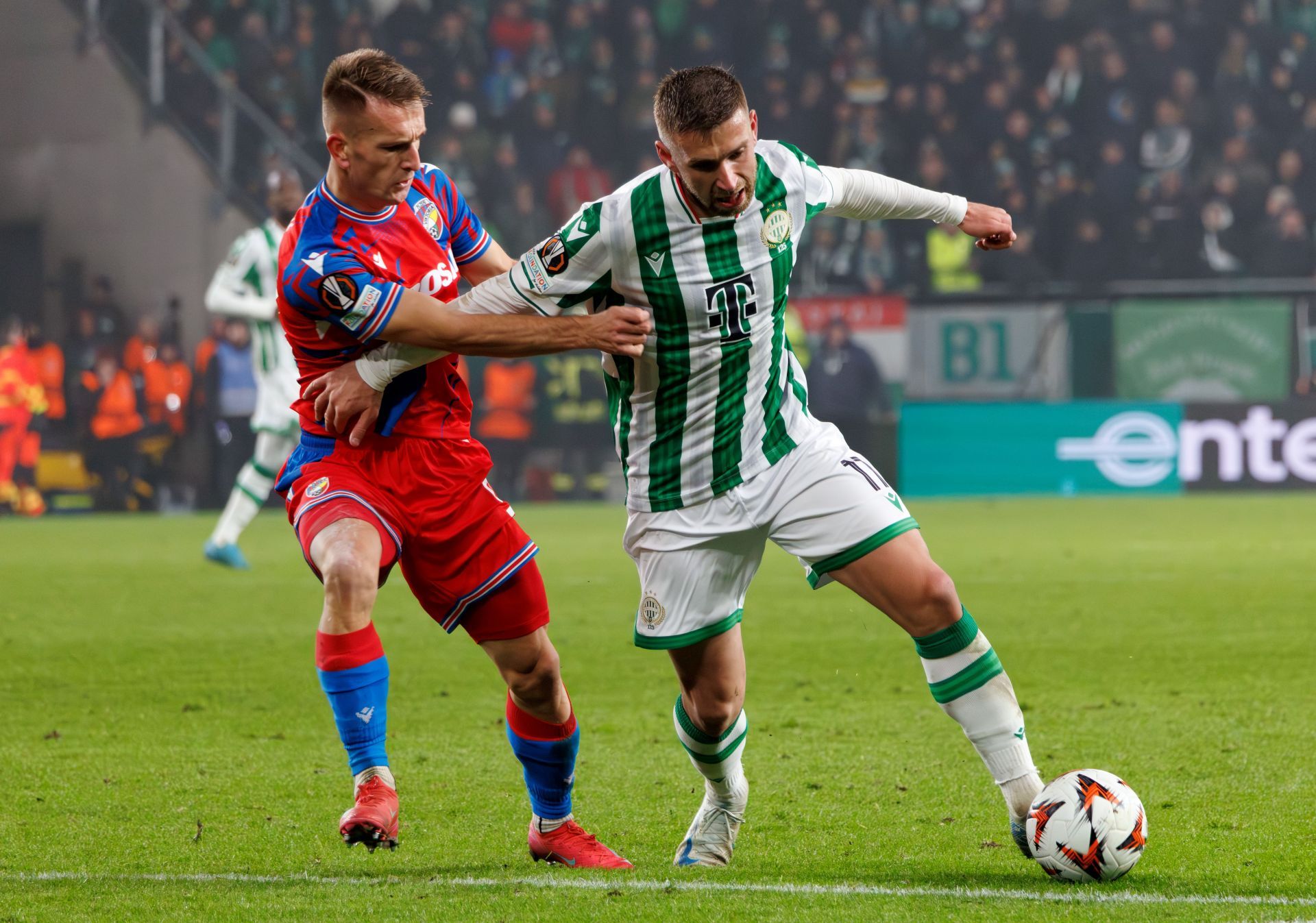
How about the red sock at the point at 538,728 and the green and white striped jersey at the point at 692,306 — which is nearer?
the green and white striped jersey at the point at 692,306

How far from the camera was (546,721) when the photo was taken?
4066mm

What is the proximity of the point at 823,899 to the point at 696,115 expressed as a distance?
65.6 inches

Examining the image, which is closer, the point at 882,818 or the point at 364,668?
the point at 364,668

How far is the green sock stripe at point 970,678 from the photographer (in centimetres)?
369

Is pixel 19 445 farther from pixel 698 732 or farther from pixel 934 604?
pixel 934 604

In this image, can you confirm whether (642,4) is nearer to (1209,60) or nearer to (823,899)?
(1209,60)

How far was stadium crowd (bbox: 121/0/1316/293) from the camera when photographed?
19000mm

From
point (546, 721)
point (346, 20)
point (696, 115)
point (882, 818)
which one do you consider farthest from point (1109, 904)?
point (346, 20)

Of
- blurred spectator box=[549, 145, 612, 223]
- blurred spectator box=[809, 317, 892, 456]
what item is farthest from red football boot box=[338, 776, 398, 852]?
blurred spectator box=[549, 145, 612, 223]

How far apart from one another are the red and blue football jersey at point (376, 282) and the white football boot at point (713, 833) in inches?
43.6

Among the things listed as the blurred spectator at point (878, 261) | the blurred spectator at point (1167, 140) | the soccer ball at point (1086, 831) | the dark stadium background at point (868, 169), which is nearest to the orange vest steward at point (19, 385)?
the dark stadium background at point (868, 169)

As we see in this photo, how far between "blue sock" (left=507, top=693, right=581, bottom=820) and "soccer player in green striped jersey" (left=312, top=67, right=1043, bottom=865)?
11.2 inches

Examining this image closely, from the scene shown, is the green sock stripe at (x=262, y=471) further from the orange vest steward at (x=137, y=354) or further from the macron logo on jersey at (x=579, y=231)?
the macron logo on jersey at (x=579, y=231)

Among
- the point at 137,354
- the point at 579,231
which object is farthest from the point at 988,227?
the point at 137,354
